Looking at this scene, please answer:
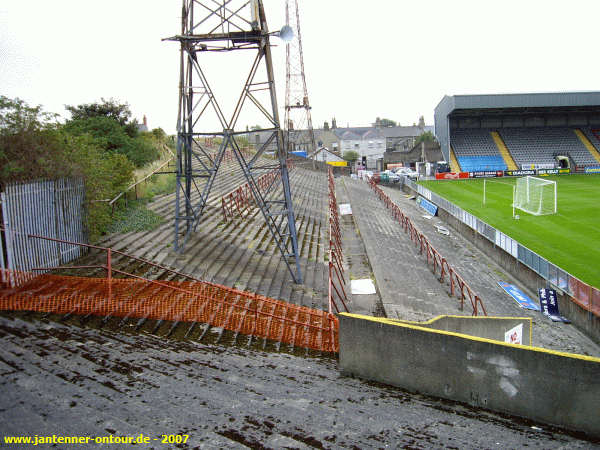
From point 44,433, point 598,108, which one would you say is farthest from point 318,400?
point 598,108

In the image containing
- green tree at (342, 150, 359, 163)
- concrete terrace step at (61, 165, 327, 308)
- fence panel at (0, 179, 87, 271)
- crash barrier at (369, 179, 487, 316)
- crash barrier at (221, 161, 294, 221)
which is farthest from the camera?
green tree at (342, 150, 359, 163)

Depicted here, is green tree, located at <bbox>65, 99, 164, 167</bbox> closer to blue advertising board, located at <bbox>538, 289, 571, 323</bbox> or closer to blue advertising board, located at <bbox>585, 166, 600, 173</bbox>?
blue advertising board, located at <bbox>538, 289, 571, 323</bbox>

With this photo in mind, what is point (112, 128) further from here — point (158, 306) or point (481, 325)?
point (481, 325)

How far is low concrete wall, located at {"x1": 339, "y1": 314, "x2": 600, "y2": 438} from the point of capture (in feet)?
20.6

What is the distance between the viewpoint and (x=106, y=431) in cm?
551

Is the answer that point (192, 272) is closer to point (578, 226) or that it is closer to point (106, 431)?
point (106, 431)

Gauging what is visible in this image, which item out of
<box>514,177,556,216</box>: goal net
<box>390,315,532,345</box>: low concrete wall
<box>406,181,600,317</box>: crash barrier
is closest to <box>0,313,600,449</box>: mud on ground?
<box>390,315,532,345</box>: low concrete wall

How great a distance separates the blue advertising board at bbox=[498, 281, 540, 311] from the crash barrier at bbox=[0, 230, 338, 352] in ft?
33.3

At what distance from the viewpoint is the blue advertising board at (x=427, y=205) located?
113 ft

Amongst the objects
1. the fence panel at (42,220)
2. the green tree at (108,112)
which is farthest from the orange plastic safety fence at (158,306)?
the green tree at (108,112)

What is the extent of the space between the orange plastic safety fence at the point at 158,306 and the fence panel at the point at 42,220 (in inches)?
35.4

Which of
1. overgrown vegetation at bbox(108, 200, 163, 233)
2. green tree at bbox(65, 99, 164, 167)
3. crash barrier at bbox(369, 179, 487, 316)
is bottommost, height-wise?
crash barrier at bbox(369, 179, 487, 316)

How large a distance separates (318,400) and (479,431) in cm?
215

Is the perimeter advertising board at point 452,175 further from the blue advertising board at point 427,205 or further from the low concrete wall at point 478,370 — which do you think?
the low concrete wall at point 478,370
